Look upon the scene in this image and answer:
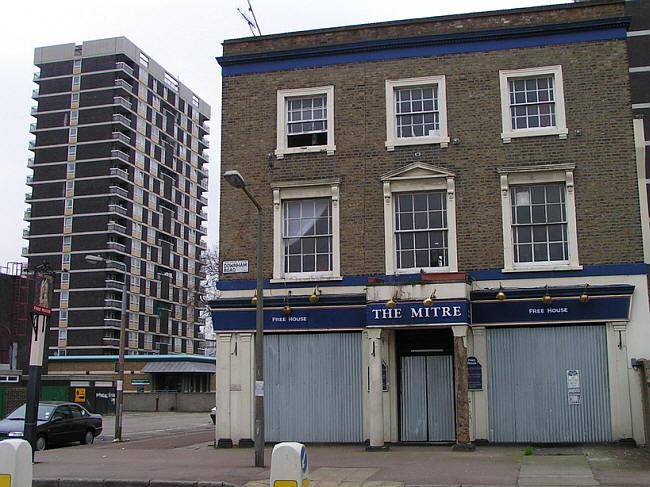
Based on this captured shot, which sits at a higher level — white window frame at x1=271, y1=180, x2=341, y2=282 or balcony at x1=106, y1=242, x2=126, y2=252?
balcony at x1=106, y1=242, x2=126, y2=252

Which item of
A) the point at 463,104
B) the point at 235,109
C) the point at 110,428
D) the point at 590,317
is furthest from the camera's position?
the point at 110,428

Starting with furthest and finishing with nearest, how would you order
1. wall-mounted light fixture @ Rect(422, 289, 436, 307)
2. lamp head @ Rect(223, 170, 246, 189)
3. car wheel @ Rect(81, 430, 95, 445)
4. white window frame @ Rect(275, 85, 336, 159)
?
car wheel @ Rect(81, 430, 95, 445)
white window frame @ Rect(275, 85, 336, 159)
wall-mounted light fixture @ Rect(422, 289, 436, 307)
lamp head @ Rect(223, 170, 246, 189)

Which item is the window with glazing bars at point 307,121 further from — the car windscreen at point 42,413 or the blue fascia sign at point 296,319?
the car windscreen at point 42,413

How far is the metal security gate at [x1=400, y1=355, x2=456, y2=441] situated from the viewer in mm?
19562

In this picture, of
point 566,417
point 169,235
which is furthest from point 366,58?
point 169,235

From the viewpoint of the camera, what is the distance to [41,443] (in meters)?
23.9

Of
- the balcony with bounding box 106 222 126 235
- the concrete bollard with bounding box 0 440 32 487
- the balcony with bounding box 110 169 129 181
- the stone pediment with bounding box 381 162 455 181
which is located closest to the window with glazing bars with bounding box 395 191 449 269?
the stone pediment with bounding box 381 162 455 181

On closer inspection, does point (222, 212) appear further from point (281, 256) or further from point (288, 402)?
point (288, 402)

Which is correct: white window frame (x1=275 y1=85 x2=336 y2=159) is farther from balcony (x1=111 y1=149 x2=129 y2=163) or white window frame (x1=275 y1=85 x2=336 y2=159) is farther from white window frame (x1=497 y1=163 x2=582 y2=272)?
balcony (x1=111 y1=149 x2=129 y2=163)

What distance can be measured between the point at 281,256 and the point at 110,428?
67.1 feet

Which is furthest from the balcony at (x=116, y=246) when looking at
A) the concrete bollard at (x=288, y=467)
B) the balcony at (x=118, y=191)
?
the concrete bollard at (x=288, y=467)

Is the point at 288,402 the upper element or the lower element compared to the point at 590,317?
lower

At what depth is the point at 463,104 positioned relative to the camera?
20.1 metres

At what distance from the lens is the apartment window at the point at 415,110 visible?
66.2ft
